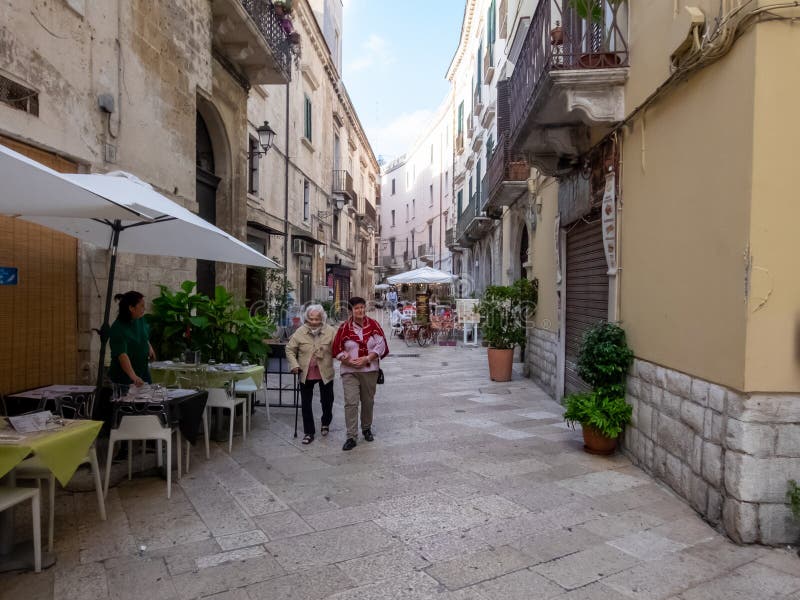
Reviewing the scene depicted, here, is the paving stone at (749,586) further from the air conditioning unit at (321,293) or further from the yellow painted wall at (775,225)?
the air conditioning unit at (321,293)

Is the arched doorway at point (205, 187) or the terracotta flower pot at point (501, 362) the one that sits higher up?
the arched doorway at point (205, 187)

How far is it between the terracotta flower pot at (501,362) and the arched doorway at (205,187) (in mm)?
5158

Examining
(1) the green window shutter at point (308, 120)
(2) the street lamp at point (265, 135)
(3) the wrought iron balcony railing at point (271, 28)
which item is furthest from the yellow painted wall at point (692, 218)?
(1) the green window shutter at point (308, 120)

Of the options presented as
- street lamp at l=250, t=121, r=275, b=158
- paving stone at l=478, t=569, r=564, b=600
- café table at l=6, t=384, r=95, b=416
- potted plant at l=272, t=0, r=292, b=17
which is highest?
potted plant at l=272, t=0, r=292, b=17

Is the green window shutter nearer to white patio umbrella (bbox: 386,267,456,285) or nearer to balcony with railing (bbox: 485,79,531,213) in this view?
white patio umbrella (bbox: 386,267,456,285)

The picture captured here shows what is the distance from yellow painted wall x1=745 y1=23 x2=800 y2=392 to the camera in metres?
3.39

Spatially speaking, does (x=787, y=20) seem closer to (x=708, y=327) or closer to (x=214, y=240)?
(x=708, y=327)

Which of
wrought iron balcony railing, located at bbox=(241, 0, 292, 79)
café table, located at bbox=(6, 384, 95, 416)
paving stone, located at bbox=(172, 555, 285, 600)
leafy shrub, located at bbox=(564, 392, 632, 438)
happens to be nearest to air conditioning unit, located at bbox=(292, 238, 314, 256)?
wrought iron balcony railing, located at bbox=(241, 0, 292, 79)

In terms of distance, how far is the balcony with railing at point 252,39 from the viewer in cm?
891

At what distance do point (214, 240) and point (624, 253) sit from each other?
13.3ft

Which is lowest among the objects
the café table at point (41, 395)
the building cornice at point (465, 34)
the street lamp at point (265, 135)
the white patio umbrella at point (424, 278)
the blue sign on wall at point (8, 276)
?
the café table at point (41, 395)

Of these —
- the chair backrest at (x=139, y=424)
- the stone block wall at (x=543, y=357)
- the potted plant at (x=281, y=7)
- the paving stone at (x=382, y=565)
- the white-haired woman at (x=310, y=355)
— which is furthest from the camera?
the potted plant at (x=281, y=7)

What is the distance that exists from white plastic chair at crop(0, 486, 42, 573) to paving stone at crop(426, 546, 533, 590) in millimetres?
2136

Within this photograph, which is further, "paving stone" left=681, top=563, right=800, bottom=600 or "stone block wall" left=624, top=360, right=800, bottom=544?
"stone block wall" left=624, top=360, right=800, bottom=544
